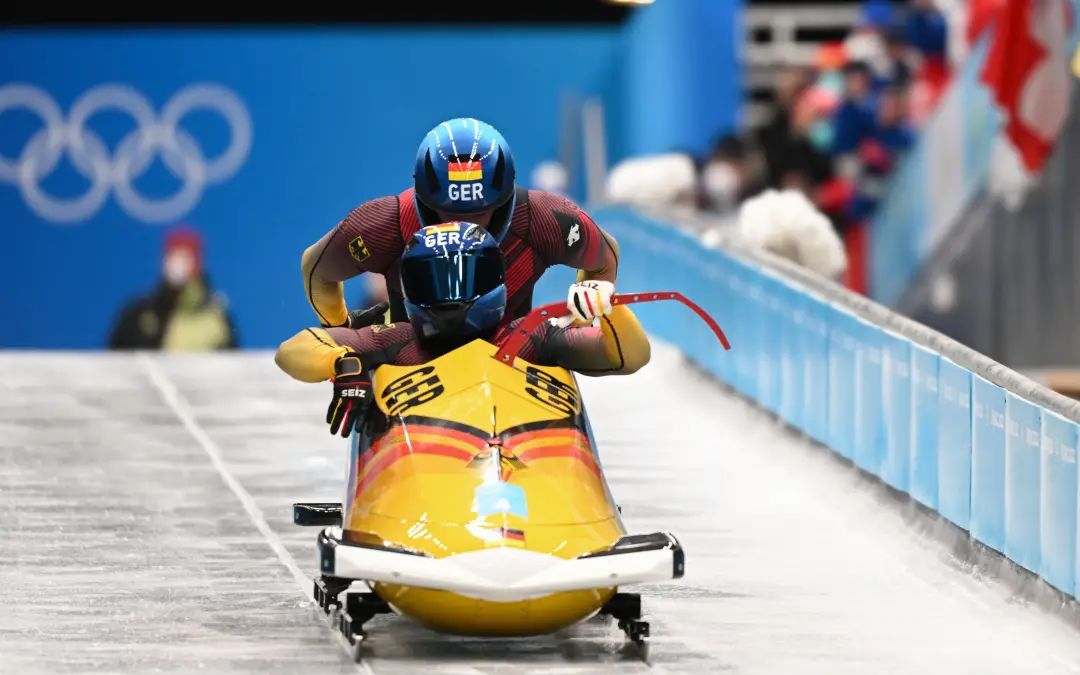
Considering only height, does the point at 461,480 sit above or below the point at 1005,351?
above

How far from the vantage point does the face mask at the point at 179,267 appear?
17.5 metres

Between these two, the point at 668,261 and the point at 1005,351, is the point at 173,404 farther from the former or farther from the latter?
the point at 1005,351

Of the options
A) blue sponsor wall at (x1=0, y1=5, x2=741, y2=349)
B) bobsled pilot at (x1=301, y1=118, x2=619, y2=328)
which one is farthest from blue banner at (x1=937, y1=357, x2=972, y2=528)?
blue sponsor wall at (x1=0, y1=5, x2=741, y2=349)

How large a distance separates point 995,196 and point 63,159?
308 inches

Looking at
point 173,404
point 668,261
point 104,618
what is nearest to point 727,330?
point 668,261

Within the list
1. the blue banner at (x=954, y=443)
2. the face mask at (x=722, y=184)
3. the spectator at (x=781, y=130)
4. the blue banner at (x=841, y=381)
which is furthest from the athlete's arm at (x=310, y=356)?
the face mask at (x=722, y=184)

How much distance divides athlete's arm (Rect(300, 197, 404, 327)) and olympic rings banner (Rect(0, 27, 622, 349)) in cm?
1094

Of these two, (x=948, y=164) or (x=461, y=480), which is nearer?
(x=461, y=480)

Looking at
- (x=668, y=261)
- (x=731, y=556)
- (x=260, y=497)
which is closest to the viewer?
(x=731, y=556)

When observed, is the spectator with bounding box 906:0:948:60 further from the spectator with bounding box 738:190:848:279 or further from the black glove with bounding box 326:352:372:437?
the black glove with bounding box 326:352:372:437

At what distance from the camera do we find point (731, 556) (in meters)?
8.98

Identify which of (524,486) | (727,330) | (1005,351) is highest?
(524,486)

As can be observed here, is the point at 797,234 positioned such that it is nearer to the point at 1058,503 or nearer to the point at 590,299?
the point at 1058,503

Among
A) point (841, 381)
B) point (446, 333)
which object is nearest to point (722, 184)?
point (841, 381)
